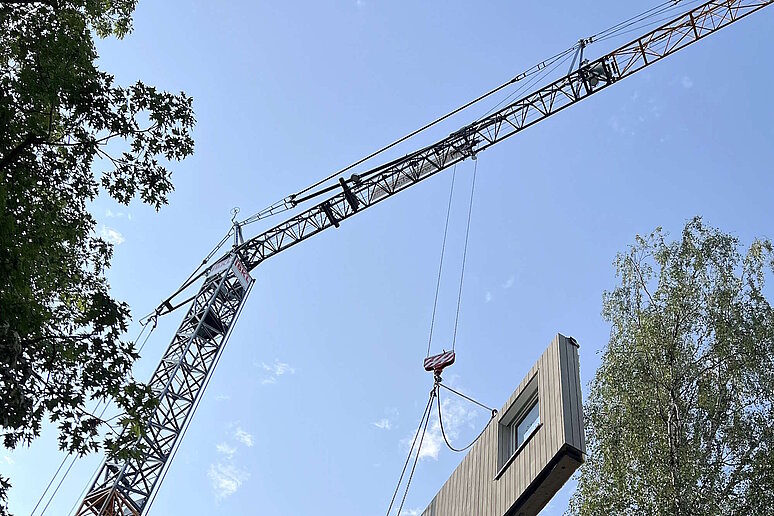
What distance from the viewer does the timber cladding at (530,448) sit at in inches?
312

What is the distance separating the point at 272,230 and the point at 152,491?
948cm

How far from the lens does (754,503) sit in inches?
449

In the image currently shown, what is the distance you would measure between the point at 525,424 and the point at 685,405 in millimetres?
4463

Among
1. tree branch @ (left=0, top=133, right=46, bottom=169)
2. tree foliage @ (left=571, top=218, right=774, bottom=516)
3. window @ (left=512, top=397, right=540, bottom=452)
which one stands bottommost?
tree branch @ (left=0, top=133, right=46, bottom=169)

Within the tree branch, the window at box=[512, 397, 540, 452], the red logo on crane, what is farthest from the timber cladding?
the tree branch

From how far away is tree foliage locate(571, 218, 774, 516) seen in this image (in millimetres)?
11469

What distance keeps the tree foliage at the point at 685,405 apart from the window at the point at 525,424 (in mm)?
3284

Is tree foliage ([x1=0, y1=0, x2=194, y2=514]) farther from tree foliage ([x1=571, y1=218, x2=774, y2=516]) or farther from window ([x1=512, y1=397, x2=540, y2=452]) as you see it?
tree foliage ([x1=571, y1=218, x2=774, y2=516])

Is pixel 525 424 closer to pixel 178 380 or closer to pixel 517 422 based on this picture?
pixel 517 422

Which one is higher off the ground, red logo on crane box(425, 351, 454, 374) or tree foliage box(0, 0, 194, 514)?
red logo on crane box(425, 351, 454, 374)

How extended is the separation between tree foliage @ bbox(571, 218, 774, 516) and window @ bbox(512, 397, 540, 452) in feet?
10.8

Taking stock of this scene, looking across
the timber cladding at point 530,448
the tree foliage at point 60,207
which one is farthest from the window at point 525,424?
the tree foliage at point 60,207

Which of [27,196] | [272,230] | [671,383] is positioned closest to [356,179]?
[272,230]

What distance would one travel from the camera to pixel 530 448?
842 cm
